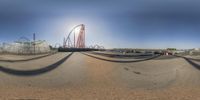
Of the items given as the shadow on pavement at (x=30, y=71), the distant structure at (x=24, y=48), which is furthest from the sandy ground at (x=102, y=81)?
the distant structure at (x=24, y=48)

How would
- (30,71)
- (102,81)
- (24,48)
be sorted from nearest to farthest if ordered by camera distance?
1. (30,71)
2. (102,81)
3. (24,48)

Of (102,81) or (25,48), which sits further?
(25,48)

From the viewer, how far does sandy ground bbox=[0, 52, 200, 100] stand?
17.8ft

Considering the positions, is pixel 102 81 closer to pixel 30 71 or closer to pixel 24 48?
pixel 30 71

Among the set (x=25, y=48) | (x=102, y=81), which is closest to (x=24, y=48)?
(x=25, y=48)

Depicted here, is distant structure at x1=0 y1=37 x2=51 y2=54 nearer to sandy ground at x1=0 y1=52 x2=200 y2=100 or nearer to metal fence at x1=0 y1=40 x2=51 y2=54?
metal fence at x1=0 y1=40 x2=51 y2=54

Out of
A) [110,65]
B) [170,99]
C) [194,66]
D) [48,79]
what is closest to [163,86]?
[170,99]

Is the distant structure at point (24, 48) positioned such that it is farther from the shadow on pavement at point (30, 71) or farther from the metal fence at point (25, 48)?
the shadow on pavement at point (30, 71)

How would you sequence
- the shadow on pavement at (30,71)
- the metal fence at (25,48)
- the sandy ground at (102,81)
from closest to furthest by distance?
1. the shadow on pavement at (30,71)
2. the sandy ground at (102,81)
3. the metal fence at (25,48)

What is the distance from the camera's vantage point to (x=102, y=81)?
5.82m

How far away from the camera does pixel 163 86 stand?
600 cm

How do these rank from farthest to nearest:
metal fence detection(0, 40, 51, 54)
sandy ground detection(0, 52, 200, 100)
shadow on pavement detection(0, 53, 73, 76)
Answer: metal fence detection(0, 40, 51, 54), sandy ground detection(0, 52, 200, 100), shadow on pavement detection(0, 53, 73, 76)

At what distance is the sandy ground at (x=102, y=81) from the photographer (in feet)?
17.8

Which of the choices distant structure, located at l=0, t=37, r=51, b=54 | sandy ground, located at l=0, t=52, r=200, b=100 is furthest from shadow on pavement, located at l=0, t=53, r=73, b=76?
distant structure, located at l=0, t=37, r=51, b=54
